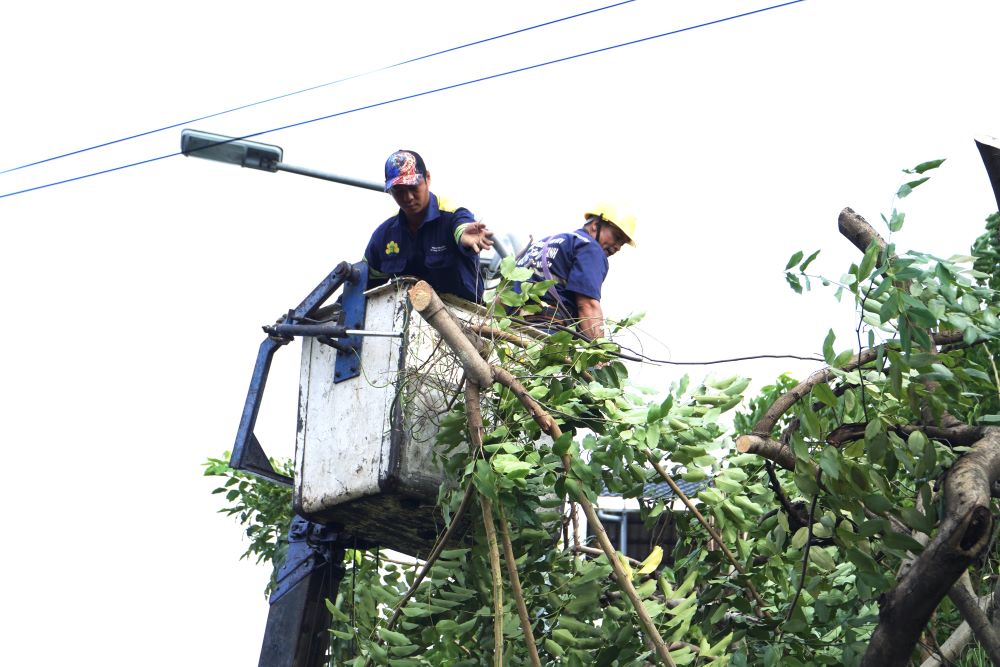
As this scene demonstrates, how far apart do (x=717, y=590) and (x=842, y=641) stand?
43 cm

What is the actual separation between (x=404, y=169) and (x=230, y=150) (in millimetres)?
1507

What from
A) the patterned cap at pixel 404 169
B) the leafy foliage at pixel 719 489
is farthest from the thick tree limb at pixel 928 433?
the patterned cap at pixel 404 169

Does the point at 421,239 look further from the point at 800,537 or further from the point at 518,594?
the point at 800,537

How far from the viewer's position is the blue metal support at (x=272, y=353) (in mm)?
5004

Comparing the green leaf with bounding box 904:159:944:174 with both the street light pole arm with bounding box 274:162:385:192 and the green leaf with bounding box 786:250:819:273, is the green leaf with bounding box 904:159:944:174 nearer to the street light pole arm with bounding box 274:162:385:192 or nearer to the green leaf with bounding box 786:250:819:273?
the green leaf with bounding box 786:250:819:273

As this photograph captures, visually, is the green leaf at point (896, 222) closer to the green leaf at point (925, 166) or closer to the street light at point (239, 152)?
the green leaf at point (925, 166)

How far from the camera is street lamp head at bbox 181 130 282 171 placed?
6329mm

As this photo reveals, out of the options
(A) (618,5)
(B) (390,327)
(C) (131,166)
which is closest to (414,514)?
(B) (390,327)

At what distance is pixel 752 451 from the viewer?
3.71 metres

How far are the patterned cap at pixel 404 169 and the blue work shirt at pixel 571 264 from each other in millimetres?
662

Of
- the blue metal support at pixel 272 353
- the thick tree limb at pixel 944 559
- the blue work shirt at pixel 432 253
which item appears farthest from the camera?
the blue work shirt at pixel 432 253

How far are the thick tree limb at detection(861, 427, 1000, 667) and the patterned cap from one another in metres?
2.58

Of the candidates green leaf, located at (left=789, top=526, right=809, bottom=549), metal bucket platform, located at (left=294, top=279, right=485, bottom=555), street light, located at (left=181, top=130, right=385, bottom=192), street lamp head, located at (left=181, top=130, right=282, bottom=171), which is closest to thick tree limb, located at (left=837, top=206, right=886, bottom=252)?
green leaf, located at (left=789, top=526, right=809, bottom=549)

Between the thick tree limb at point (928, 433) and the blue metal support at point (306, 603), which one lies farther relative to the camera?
the blue metal support at point (306, 603)
